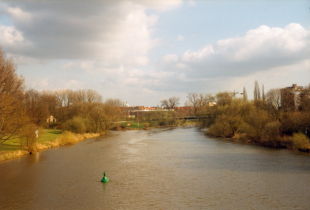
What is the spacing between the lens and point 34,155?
2953 centimetres

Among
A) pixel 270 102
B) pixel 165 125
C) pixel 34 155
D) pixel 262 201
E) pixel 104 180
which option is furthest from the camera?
pixel 165 125

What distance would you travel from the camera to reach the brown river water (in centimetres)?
1405

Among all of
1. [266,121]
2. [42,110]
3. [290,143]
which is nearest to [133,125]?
[42,110]

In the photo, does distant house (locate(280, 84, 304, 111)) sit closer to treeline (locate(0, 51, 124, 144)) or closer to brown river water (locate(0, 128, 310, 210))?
brown river water (locate(0, 128, 310, 210))

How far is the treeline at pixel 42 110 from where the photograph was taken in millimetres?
25688

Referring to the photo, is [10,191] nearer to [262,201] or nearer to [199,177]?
[199,177]

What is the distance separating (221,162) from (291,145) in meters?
10.9

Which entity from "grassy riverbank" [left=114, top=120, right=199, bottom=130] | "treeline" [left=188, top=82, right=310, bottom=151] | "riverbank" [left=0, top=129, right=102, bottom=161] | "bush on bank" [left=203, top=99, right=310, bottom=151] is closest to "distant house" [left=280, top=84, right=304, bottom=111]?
"treeline" [left=188, top=82, right=310, bottom=151]

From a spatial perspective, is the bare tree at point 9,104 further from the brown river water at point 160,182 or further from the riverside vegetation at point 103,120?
the brown river water at point 160,182

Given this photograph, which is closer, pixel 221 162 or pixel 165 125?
pixel 221 162

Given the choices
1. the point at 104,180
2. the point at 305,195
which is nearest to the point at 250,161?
the point at 305,195

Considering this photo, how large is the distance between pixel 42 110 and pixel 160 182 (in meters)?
42.7

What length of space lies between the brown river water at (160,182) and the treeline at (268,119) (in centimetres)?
542

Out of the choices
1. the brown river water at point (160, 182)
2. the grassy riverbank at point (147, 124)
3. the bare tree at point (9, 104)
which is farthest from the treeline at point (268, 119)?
the grassy riverbank at point (147, 124)
